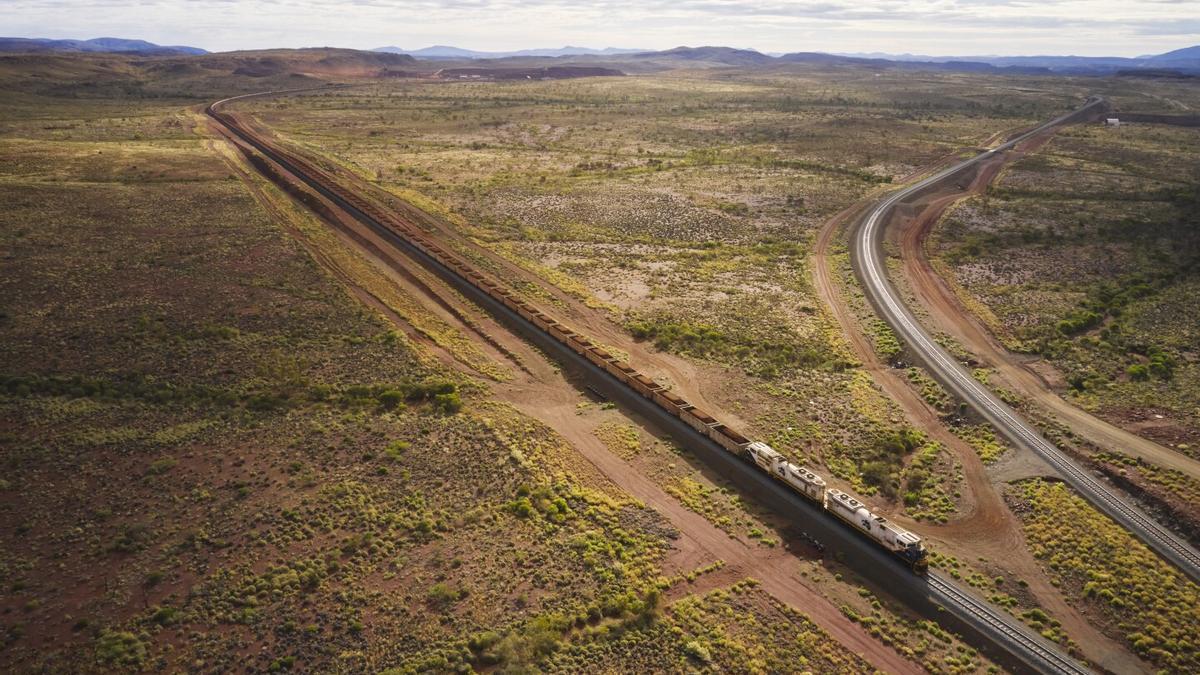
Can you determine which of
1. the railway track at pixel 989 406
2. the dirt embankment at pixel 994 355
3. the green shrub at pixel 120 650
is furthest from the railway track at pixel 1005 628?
the green shrub at pixel 120 650

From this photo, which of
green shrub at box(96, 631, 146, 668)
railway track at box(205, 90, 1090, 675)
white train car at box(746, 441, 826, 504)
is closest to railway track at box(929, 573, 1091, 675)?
railway track at box(205, 90, 1090, 675)

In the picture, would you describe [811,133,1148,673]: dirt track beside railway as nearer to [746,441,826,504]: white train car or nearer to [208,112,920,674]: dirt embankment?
[746,441,826,504]: white train car

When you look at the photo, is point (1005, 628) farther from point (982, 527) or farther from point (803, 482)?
point (803, 482)

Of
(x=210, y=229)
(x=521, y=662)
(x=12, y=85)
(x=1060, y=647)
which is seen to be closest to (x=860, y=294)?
(x=1060, y=647)

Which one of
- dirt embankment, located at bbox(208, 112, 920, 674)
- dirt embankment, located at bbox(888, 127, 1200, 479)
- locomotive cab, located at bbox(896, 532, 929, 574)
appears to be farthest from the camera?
dirt embankment, located at bbox(888, 127, 1200, 479)

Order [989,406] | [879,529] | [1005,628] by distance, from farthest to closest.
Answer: [989,406] → [879,529] → [1005,628]

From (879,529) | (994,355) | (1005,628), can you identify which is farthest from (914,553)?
(994,355)

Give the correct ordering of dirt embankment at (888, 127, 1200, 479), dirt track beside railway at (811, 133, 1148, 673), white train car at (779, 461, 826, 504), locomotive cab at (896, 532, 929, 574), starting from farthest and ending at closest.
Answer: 1. dirt embankment at (888, 127, 1200, 479)
2. white train car at (779, 461, 826, 504)
3. locomotive cab at (896, 532, 929, 574)
4. dirt track beside railway at (811, 133, 1148, 673)
